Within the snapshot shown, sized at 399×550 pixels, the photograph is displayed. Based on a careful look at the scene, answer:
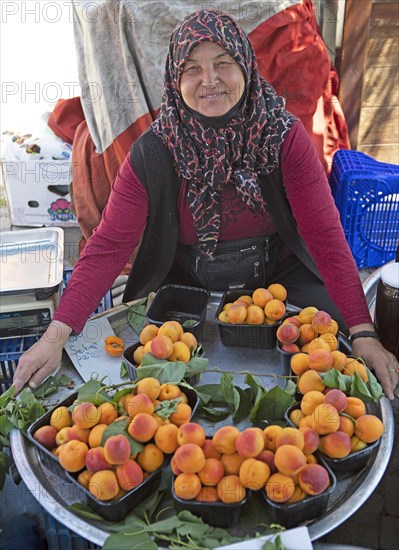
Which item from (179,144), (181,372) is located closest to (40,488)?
(181,372)

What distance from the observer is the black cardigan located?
1909mm

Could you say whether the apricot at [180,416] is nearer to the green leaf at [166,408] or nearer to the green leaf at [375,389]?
the green leaf at [166,408]

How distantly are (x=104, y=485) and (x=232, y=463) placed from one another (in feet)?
0.84

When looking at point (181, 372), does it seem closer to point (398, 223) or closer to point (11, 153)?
point (398, 223)

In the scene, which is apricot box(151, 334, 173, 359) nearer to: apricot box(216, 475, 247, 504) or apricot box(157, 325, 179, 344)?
apricot box(157, 325, 179, 344)

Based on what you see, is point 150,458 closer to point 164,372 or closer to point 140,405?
point 140,405

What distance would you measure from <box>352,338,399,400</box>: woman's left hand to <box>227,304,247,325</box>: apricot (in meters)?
0.33

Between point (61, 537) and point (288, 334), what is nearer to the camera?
point (61, 537)

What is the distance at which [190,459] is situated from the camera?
1.10 m

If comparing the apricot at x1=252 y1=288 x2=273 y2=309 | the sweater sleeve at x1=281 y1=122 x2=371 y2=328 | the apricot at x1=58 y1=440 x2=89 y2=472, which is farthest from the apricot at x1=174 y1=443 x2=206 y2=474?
the sweater sleeve at x1=281 y1=122 x2=371 y2=328

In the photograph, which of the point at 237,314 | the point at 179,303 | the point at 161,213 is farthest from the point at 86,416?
the point at 161,213

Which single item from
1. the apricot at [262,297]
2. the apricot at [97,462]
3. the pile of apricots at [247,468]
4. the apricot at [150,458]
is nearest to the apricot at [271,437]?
the pile of apricots at [247,468]

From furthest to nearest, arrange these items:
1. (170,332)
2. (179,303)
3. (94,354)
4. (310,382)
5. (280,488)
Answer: (179,303) → (94,354) → (170,332) → (310,382) → (280,488)

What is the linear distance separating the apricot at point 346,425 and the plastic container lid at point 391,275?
1.71ft
